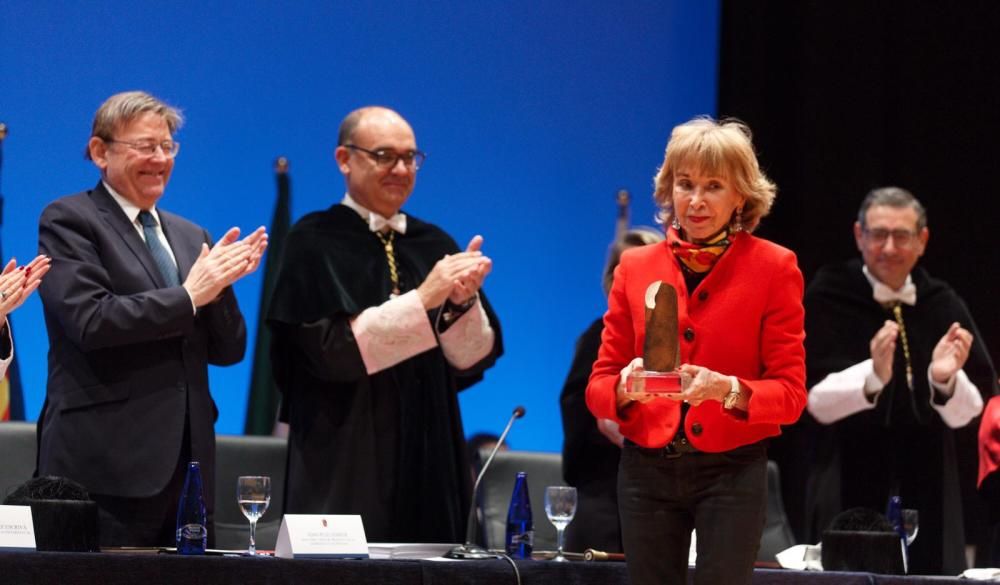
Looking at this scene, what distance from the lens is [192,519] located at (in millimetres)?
3365

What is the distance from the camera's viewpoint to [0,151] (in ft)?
18.4

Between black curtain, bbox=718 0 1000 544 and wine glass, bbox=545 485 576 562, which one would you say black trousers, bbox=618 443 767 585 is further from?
black curtain, bbox=718 0 1000 544

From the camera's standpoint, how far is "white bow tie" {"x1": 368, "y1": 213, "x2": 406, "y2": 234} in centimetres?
469

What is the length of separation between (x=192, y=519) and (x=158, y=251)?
1.10 meters

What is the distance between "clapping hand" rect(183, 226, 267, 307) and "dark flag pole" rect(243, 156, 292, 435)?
1756 millimetres

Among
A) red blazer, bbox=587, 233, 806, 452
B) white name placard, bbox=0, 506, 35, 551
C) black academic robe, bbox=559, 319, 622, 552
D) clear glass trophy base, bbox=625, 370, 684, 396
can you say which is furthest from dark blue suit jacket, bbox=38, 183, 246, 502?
clear glass trophy base, bbox=625, 370, 684, 396

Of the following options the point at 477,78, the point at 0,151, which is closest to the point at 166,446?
the point at 0,151

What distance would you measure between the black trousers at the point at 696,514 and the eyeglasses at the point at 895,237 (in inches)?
110

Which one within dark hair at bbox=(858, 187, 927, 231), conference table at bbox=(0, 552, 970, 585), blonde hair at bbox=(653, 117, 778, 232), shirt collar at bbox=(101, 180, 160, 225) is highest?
dark hair at bbox=(858, 187, 927, 231)

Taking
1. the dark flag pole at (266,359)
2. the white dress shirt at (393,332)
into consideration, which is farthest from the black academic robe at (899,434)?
the dark flag pole at (266,359)

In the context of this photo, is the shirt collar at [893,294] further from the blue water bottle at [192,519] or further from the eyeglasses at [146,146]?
the blue water bottle at [192,519]

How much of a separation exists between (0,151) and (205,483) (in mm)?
2283

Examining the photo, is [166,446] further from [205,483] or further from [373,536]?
[373,536]

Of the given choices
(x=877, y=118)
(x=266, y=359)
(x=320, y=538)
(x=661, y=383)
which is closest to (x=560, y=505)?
(x=320, y=538)
